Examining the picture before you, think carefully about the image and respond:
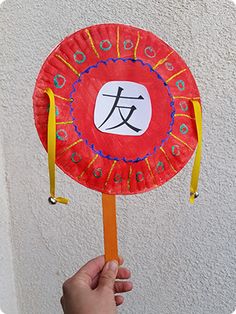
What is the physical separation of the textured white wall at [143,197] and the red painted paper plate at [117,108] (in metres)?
0.27

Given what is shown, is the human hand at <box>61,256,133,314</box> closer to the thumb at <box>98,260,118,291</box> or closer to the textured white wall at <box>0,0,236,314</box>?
the thumb at <box>98,260,118,291</box>

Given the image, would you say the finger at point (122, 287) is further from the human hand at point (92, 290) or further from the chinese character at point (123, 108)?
the chinese character at point (123, 108)

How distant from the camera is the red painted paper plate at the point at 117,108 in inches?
22.1

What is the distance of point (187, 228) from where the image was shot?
924 millimetres

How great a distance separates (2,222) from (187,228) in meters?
0.48

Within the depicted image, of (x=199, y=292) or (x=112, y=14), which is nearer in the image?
(x=112, y=14)

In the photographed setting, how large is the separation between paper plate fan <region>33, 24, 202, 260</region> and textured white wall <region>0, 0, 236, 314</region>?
10.5 inches

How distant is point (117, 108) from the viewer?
568 millimetres

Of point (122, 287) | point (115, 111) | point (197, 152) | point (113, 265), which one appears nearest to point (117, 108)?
point (115, 111)

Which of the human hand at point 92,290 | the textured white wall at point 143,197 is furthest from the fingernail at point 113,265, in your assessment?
the textured white wall at point 143,197

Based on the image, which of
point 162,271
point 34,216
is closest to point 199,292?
point 162,271

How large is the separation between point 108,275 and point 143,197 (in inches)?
14.3

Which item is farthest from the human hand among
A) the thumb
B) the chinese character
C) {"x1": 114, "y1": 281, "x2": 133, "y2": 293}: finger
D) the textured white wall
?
the textured white wall

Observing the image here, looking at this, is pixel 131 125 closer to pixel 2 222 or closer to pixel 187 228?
pixel 187 228
